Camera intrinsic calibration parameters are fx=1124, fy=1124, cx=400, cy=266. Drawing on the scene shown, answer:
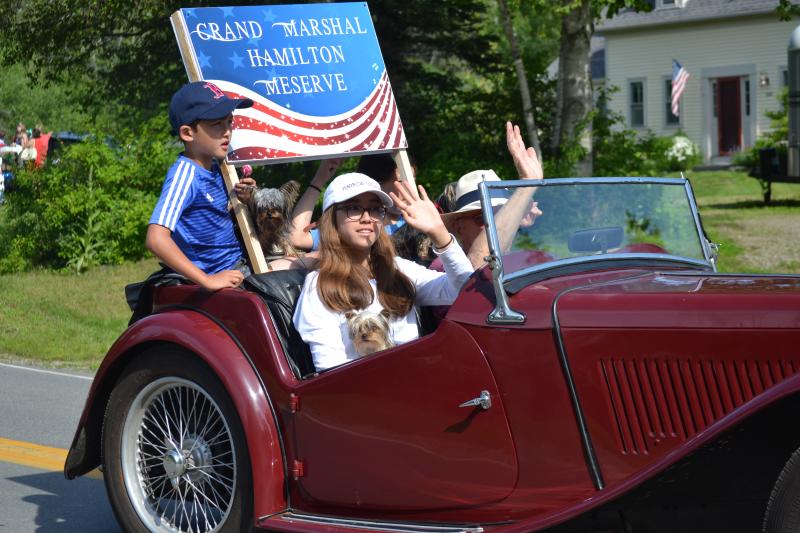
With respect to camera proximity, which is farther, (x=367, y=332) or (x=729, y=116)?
(x=729, y=116)

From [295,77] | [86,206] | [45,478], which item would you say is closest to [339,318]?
[295,77]

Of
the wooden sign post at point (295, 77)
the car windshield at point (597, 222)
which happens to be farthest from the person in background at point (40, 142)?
the car windshield at point (597, 222)

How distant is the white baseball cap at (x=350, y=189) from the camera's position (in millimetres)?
4199

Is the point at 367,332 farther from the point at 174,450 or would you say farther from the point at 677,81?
the point at 677,81

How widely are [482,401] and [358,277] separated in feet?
2.94

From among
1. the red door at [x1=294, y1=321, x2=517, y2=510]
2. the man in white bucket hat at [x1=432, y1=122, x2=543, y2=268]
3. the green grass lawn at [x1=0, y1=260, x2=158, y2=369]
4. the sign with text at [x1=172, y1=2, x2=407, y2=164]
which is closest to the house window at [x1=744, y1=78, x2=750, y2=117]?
the green grass lawn at [x1=0, y1=260, x2=158, y2=369]

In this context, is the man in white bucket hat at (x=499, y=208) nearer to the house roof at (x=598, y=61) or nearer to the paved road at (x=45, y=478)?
the paved road at (x=45, y=478)

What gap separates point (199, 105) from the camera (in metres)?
4.70

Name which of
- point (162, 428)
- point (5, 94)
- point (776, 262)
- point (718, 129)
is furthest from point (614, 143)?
point (5, 94)

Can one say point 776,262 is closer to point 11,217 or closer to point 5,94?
point 11,217

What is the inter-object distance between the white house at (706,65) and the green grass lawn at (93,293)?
555 inches

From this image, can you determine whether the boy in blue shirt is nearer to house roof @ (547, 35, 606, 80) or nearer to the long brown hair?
the long brown hair

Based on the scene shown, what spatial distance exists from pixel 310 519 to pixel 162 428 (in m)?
0.89

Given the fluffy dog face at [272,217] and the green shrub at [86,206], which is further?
the green shrub at [86,206]
